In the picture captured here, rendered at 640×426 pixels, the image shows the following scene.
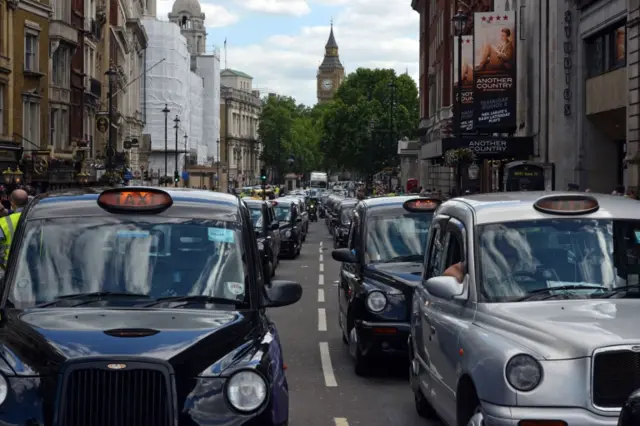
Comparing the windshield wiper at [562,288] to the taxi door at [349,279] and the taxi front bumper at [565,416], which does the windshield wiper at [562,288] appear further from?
the taxi door at [349,279]

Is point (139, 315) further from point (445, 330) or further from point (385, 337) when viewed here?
point (385, 337)

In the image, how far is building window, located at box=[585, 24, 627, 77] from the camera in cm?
3219

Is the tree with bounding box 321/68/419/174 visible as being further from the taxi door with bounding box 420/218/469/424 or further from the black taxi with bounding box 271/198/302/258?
the taxi door with bounding box 420/218/469/424

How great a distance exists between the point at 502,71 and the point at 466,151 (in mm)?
3939

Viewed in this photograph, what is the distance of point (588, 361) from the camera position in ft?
19.8

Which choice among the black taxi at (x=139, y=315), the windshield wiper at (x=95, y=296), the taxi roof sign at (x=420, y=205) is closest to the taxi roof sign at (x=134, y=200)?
the black taxi at (x=139, y=315)

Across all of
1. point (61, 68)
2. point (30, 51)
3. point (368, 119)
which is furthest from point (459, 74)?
point (368, 119)

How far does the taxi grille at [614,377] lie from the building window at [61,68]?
47.9 meters

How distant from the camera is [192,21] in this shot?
178 m

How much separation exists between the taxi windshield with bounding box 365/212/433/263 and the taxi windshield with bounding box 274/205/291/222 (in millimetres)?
23514

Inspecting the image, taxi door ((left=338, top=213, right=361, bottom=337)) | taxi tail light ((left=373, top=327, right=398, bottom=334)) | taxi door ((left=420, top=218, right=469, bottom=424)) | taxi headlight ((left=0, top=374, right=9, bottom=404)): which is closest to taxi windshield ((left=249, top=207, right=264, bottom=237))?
taxi door ((left=338, top=213, right=361, bottom=337))

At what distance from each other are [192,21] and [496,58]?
140626 millimetres

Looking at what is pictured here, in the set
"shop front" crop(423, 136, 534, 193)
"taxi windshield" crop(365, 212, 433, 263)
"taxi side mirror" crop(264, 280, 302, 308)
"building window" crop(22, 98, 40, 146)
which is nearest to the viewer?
"taxi side mirror" crop(264, 280, 302, 308)

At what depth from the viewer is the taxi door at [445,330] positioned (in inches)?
297
